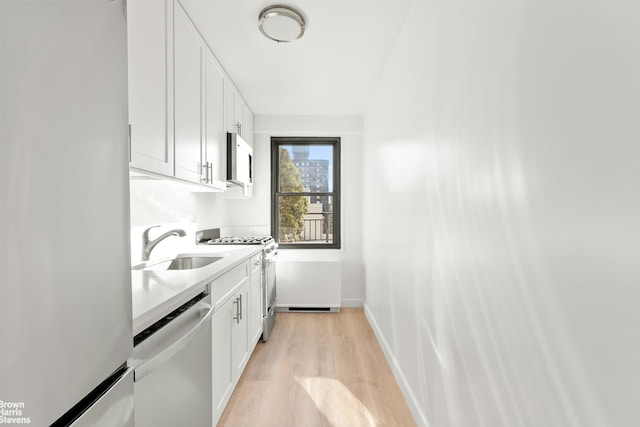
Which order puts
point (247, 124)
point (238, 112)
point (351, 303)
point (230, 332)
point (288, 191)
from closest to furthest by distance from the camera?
A: point (230, 332) → point (238, 112) → point (247, 124) → point (351, 303) → point (288, 191)

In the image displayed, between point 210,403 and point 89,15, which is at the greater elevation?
point 89,15

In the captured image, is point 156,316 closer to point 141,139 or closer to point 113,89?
point 113,89

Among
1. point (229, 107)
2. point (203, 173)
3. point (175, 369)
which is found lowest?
point (175, 369)

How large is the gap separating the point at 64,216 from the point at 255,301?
6.97ft

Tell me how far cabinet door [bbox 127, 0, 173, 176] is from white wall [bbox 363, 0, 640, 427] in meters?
1.39

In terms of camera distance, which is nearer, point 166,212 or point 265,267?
point 166,212

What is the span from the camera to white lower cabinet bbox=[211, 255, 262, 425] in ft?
5.20

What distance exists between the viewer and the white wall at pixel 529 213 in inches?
23.5

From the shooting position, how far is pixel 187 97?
1.87 m

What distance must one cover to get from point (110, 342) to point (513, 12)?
137 centimetres

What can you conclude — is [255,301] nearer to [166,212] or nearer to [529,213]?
[166,212]

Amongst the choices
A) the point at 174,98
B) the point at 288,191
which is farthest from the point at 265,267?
the point at 174,98

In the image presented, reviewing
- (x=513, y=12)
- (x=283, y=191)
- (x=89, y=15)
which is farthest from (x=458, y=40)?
(x=283, y=191)

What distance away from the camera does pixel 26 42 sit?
1.43 ft
